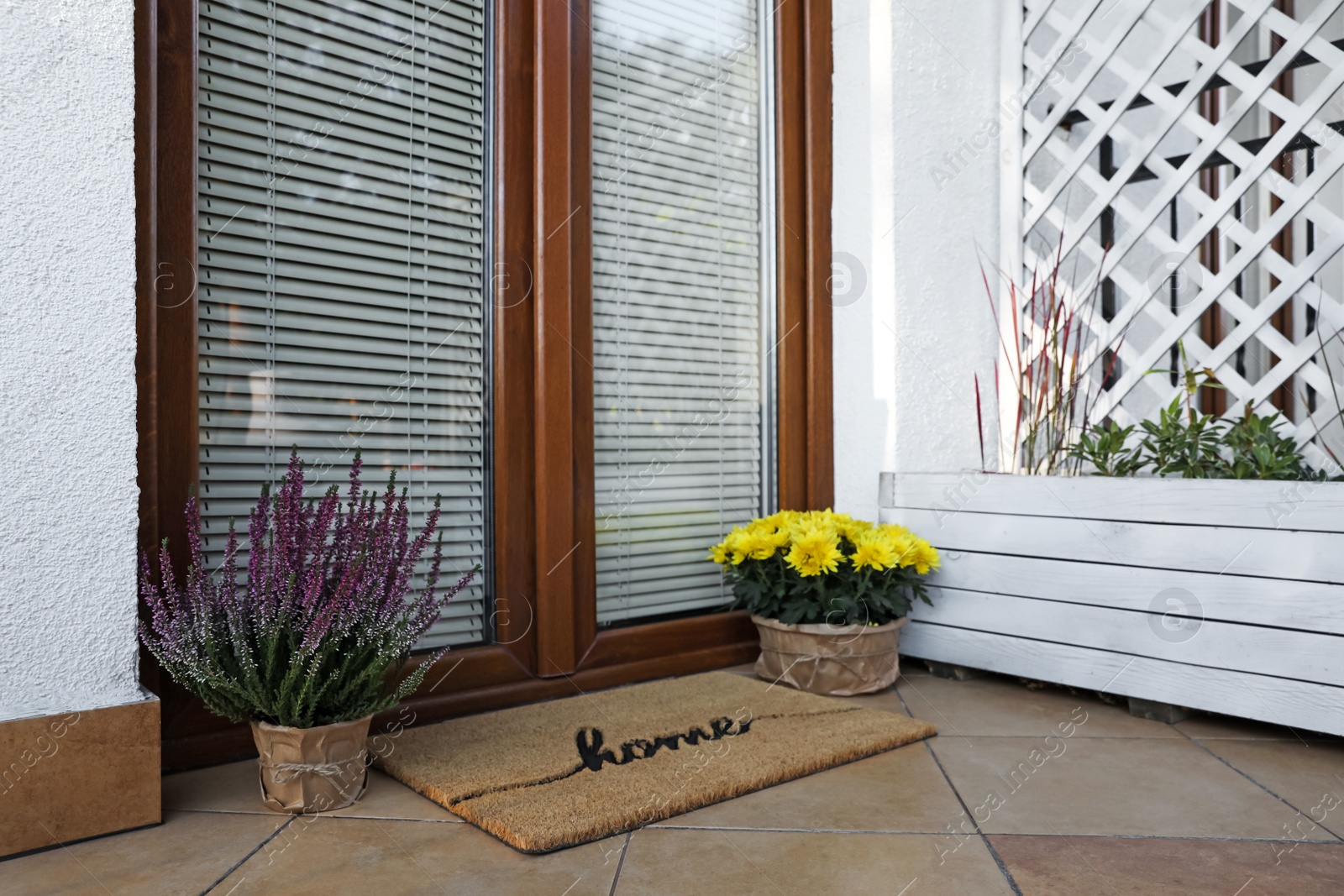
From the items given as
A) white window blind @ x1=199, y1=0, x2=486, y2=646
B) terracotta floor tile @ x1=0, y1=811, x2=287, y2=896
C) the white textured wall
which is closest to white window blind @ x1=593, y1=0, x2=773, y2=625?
the white textured wall

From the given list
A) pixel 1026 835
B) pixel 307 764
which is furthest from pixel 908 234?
pixel 307 764

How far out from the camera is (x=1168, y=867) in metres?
1.29

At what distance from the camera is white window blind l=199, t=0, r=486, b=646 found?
1.75 meters

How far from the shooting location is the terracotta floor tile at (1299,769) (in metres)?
1.51

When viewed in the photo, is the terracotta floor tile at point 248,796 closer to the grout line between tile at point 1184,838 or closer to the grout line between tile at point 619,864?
the grout line between tile at point 619,864

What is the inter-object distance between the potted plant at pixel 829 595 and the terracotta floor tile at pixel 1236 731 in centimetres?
58

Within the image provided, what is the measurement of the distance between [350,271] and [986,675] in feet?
5.56

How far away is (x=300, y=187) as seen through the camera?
1.83 m

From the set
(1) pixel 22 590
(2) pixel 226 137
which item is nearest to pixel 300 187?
(2) pixel 226 137

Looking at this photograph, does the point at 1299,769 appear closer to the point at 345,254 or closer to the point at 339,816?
the point at 339,816

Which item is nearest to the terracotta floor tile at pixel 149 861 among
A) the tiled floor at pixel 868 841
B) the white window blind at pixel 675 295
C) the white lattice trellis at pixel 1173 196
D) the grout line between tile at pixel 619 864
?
the tiled floor at pixel 868 841

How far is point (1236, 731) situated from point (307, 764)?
170 centimetres

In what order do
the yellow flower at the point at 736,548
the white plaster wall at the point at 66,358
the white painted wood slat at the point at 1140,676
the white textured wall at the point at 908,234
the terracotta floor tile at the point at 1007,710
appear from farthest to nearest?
the white textured wall at the point at 908,234 → the yellow flower at the point at 736,548 → the terracotta floor tile at the point at 1007,710 → the white painted wood slat at the point at 1140,676 → the white plaster wall at the point at 66,358

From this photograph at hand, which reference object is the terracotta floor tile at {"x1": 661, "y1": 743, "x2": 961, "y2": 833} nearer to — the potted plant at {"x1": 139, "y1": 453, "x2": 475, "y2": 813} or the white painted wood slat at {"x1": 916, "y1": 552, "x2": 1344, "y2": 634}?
the potted plant at {"x1": 139, "y1": 453, "x2": 475, "y2": 813}
